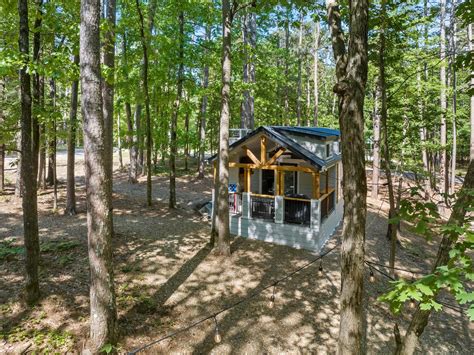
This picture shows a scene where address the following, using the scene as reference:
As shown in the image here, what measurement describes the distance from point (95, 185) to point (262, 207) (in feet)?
27.1

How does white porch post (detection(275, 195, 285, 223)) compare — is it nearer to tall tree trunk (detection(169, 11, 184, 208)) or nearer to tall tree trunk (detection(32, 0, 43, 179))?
tall tree trunk (detection(169, 11, 184, 208))

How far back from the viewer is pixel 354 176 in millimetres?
4023

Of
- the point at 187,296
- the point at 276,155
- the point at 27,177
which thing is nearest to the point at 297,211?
the point at 276,155

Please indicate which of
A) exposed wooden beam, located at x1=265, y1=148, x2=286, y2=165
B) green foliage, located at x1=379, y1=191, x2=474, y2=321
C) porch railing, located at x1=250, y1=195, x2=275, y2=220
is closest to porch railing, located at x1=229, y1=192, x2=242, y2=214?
porch railing, located at x1=250, y1=195, x2=275, y2=220

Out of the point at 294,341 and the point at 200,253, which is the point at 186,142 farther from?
the point at 294,341

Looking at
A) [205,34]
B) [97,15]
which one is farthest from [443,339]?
[205,34]

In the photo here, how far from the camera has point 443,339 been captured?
7488 mm

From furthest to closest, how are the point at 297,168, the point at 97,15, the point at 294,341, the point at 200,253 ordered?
the point at 297,168
the point at 200,253
the point at 294,341
the point at 97,15

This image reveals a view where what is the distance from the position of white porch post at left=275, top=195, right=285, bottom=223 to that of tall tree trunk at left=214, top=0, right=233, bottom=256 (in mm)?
2580

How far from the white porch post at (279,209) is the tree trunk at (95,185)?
753 cm

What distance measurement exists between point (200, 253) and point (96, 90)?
6505 mm

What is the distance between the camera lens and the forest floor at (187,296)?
6129 mm

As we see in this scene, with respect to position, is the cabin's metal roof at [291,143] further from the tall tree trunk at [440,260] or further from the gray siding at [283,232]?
the tall tree trunk at [440,260]

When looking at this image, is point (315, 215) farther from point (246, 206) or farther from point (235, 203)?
point (235, 203)
